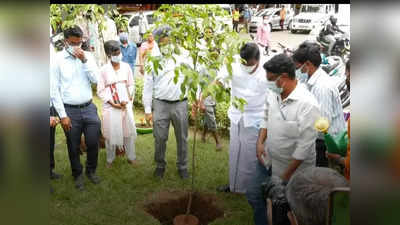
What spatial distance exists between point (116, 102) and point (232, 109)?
47.6 inches

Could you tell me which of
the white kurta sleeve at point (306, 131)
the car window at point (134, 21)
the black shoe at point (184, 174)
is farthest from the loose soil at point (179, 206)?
the car window at point (134, 21)

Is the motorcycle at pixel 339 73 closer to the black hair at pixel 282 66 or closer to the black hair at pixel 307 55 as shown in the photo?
the black hair at pixel 307 55

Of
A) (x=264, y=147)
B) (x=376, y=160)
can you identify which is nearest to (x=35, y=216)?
(x=376, y=160)

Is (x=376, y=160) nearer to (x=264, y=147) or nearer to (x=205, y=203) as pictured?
(x=264, y=147)

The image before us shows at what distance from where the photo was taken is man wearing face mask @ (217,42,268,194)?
3480 millimetres

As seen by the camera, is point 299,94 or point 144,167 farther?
point 144,167

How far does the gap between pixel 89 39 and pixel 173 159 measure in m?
1.52

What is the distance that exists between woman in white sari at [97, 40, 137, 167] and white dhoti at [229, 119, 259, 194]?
109 centimetres

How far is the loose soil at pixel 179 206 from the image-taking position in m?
3.63

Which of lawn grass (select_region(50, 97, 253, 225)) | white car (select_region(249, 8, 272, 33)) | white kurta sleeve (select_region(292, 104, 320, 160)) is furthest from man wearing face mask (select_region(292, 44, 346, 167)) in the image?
lawn grass (select_region(50, 97, 253, 225))

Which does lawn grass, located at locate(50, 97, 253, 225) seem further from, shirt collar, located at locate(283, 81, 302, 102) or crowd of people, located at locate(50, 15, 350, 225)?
shirt collar, located at locate(283, 81, 302, 102)

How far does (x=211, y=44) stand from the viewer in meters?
3.12

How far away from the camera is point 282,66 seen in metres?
3.05

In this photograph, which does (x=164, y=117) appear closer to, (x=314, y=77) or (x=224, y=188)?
(x=224, y=188)
